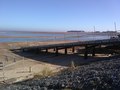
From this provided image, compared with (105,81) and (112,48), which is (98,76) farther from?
(112,48)

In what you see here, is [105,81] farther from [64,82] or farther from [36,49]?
[36,49]

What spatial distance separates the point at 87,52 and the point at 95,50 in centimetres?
357

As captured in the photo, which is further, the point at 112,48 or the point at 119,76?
the point at 112,48

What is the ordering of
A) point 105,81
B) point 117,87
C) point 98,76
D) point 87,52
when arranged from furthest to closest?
point 87,52, point 98,76, point 105,81, point 117,87

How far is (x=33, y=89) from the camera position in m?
12.5

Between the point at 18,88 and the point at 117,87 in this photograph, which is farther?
the point at 18,88

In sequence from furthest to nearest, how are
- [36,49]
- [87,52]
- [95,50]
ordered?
[36,49]
[95,50]
[87,52]

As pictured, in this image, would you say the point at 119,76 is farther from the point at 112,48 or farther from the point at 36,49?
the point at 36,49

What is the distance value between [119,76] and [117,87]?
1.33 metres

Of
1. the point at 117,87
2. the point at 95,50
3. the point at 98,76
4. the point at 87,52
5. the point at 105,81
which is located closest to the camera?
the point at 117,87

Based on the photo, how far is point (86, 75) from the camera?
13750 millimetres

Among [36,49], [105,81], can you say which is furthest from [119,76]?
[36,49]

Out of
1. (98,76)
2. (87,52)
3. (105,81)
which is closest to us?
(105,81)

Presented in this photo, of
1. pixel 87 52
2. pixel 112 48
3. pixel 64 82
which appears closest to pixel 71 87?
pixel 64 82
